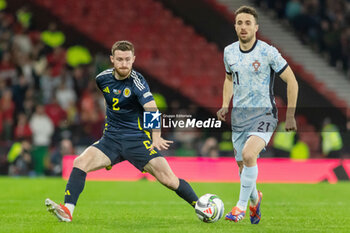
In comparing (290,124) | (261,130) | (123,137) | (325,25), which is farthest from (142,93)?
(325,25)

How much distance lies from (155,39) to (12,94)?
5.06 meters

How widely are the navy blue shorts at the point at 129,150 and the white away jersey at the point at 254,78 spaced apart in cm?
100

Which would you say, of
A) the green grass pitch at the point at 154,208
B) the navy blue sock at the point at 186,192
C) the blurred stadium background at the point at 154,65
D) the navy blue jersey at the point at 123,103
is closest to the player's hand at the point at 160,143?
the navy blue jersey at the point at 123,103

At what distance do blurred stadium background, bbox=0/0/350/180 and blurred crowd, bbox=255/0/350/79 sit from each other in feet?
0.10

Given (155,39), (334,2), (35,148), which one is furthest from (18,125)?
(334,2)

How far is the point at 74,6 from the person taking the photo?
71.8 ft

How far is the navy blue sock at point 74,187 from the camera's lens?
7098 mm

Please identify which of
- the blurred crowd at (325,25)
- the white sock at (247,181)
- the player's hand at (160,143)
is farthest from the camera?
the blurred crowd at (325,25)

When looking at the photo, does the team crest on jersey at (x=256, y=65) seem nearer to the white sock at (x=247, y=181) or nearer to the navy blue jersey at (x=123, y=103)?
the white sock at (x=247, y=181)

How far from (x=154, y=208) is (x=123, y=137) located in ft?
7.65

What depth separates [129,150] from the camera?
24.0 feet

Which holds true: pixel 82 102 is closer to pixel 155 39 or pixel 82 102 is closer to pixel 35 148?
pixel 35 148

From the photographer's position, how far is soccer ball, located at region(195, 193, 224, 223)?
729 centimetres

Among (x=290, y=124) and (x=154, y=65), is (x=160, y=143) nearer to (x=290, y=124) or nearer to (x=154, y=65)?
(x=290, y=124)
